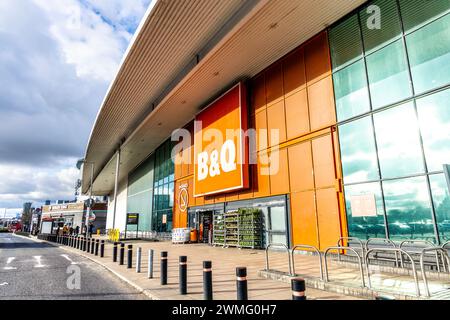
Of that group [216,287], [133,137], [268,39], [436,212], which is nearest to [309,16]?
[268,39]

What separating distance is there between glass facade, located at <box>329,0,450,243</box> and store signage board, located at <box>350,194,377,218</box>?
0.13ft

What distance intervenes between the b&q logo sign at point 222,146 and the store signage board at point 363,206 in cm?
738

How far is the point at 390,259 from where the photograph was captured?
1053 cm

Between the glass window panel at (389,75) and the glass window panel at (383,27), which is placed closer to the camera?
the glass window panel at (389,75)

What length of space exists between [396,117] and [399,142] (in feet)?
3.24

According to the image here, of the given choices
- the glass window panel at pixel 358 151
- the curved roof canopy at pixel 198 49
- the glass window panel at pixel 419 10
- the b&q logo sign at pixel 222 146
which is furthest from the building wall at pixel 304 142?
the glass window panel at pixel 419 10

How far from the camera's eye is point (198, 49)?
1700 cm

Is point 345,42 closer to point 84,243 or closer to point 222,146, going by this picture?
point 222,146

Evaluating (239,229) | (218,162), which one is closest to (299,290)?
(239,229)

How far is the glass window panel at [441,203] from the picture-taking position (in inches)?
379

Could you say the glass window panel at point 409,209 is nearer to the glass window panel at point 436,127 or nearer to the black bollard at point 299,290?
the glass window panel at point 436,127

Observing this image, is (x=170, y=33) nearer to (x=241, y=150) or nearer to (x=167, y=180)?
(x=241, y=150)

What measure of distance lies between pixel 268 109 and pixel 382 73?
7126 millimetres

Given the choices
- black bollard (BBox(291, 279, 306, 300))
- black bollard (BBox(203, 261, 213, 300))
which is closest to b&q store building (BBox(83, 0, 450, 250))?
black bollard (BBox(291, 279, 306, 300))
